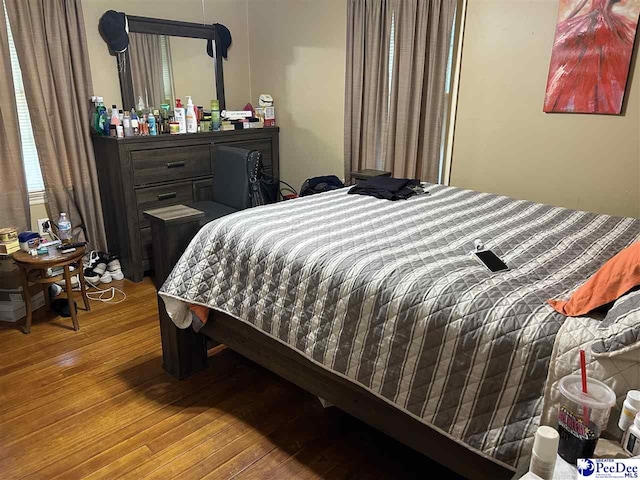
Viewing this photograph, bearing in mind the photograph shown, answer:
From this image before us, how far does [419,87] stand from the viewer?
10.4 ft

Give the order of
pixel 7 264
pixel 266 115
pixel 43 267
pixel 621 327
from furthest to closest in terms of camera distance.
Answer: pixel 266 115 → pixel 7 264 → pixel 43 267 → pixel 621 327

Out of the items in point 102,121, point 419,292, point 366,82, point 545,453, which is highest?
point 366,82

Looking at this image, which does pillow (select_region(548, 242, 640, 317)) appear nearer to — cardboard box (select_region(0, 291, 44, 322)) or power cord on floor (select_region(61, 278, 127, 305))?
power cord on floor (select_region(61, 278, 127, 305))

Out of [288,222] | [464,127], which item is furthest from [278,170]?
[288,222]

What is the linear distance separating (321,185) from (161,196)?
1.16 meters

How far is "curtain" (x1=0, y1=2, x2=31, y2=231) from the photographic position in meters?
2.76

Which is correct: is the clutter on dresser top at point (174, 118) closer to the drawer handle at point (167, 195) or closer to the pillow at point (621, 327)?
the drawer handle at point (167, 195)

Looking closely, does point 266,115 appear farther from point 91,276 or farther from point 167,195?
point 91,276

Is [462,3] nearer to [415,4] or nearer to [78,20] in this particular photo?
[415,4]

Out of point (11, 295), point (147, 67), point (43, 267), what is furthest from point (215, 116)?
point (11, 295)

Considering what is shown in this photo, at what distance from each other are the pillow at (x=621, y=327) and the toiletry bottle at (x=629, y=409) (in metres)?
0.11

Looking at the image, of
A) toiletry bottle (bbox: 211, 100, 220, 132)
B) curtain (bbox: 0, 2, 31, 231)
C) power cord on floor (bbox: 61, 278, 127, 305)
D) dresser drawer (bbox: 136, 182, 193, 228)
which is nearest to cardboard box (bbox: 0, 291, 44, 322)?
power cord on floor (bbox: 61, 278, 127, 305)

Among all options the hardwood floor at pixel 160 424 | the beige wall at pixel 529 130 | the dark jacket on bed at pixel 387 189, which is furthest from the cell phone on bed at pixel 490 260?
the beige wall at pixel 529 130

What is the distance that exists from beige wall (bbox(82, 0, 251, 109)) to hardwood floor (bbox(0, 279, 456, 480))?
6.20ft
